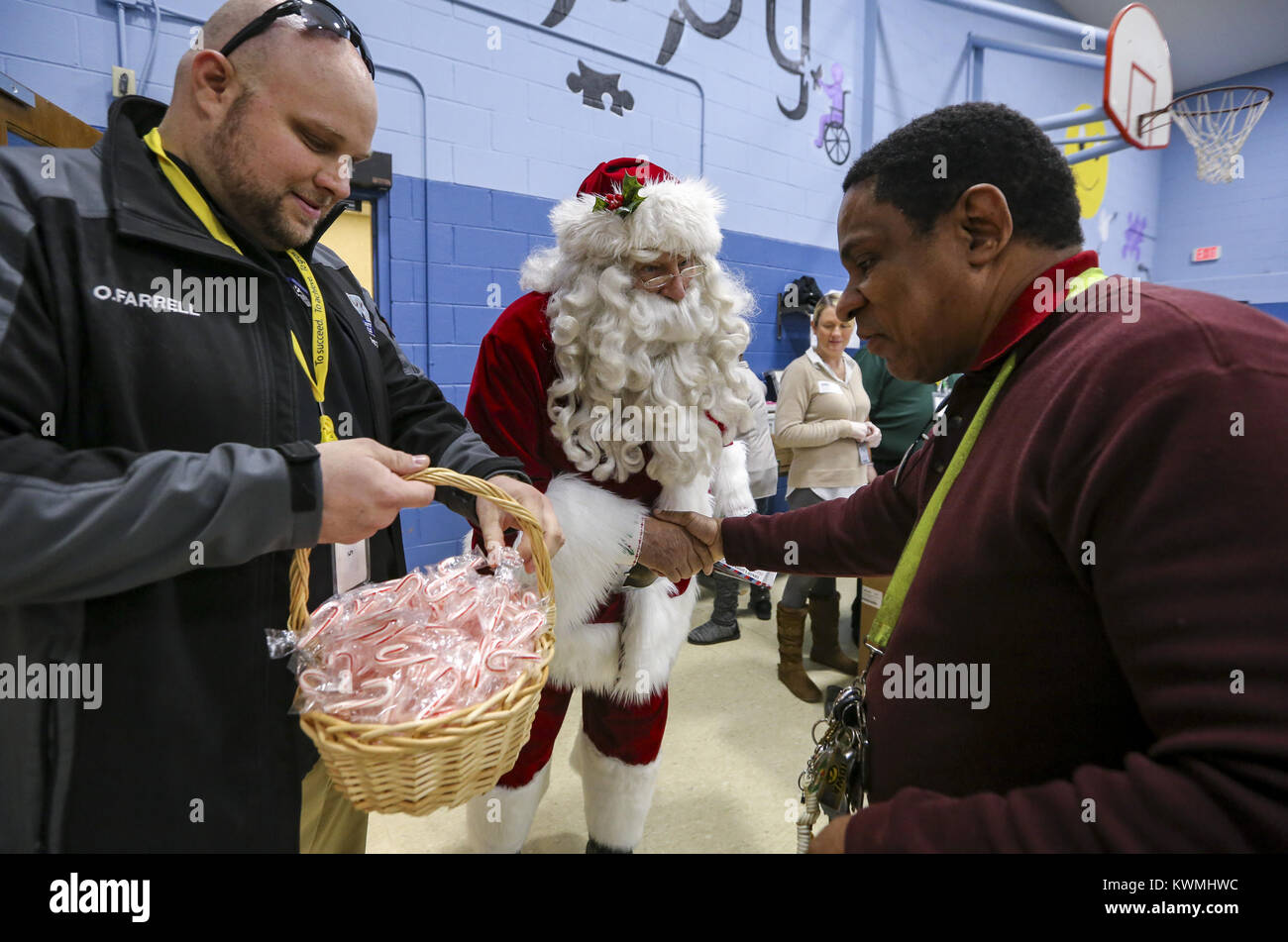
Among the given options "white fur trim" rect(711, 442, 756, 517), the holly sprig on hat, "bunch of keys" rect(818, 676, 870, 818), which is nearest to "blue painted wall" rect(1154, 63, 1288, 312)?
"white fur trim" rect(711, 442, 756, 517)

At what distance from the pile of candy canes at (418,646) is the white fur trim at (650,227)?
3.61ft

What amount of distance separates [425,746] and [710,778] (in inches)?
79.4

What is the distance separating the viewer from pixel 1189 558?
555mm

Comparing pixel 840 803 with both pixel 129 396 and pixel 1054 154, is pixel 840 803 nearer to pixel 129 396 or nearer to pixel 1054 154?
pixel 1054 154

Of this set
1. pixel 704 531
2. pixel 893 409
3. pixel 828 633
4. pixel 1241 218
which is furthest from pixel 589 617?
pixel 1241 218

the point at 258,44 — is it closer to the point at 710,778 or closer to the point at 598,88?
the point at 710,778

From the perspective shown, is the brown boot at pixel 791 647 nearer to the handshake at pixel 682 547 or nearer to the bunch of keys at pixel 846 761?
the handshake at pixel 682 547

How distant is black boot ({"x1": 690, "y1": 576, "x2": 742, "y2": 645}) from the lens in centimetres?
385

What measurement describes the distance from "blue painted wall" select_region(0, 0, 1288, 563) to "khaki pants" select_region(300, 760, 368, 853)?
205cm

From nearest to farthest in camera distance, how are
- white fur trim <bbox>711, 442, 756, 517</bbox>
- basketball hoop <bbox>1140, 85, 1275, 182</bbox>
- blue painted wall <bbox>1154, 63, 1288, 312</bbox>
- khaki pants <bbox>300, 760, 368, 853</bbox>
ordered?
1. khaki pants <bbox>300, 760, 368, 853</bbox>
2. white fur trim <bbox>711, 442, 756, 517</bbox>
3. basketball hoop <bbox>1140, 85, 1275, 182</bbox>
4. blue painted wall <bbox>1154, 63, 1288, 312</bbox>

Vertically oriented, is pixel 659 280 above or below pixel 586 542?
above

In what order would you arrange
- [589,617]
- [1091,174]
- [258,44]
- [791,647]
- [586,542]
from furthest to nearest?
1. [1091,174]
2. [791,647]
3. [589,617]
4. [586,542]
5. [258,44]

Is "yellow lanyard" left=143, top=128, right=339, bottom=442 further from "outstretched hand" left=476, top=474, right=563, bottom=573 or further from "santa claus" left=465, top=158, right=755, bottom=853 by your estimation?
"santa claus" left=465, top=158, right=755, bottom=853

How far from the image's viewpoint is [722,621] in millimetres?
3928
